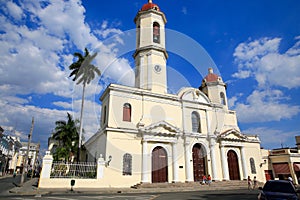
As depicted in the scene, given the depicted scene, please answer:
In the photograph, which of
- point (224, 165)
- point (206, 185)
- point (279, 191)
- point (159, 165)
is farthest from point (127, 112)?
point (279, 191)

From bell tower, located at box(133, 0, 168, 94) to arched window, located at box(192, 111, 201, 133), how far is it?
486cm

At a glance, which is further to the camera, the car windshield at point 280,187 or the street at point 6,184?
the street at point 6,184

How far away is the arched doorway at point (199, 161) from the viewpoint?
22.8 meters

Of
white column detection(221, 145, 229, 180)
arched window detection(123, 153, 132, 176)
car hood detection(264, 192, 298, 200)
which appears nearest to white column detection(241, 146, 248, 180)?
white column detection(221, 145, 229, 180)

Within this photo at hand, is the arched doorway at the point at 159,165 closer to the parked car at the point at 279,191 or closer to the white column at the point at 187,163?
the white column at the point at 187,163

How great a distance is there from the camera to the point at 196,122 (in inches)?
993

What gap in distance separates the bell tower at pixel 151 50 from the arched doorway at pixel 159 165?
695 cm

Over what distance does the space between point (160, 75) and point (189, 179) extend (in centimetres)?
1216

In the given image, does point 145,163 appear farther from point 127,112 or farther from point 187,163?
point 127,112

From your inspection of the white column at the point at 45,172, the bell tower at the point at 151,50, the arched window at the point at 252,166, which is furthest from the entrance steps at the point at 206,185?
the bell tower at the point at 151,50

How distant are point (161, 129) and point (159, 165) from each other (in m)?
3.65

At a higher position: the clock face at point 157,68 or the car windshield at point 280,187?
the clock face at point 157,68

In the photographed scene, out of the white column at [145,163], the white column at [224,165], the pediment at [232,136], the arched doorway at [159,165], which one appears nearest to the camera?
the white column at [145,163]

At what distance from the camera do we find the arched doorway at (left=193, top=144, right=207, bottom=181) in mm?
22800
